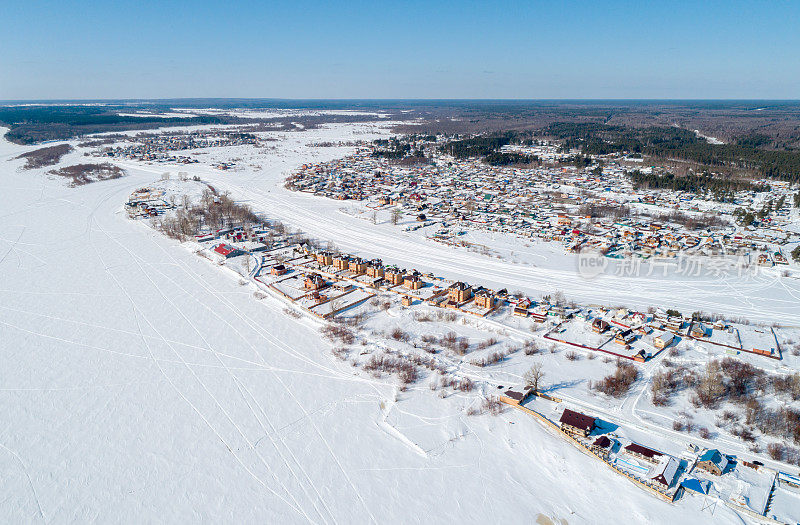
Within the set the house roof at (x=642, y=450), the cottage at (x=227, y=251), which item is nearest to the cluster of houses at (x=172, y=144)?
the cottage at (x=227, y=251)

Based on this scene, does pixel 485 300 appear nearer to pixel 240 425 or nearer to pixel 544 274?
pixel 544 274

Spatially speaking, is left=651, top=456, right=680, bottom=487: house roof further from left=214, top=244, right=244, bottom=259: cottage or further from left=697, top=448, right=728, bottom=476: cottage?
left=214, top=244, right=244, bottom=259: cottage

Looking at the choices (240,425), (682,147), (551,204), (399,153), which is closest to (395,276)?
(240,425)

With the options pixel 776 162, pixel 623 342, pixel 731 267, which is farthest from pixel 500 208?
Answer: pixel 776 162

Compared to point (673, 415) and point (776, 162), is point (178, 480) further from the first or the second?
point (776, 162)

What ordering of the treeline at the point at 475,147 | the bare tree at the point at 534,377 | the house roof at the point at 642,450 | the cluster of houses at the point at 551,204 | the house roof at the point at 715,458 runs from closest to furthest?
the house roof at the point at 715,458, the house roof at the point at 642,450, the bare tree at the point at 534,377, the cluster of houses at the point at 551,204, the treeline at the point at 475,147

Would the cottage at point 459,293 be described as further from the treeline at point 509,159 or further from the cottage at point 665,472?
the treeline at point 509,159
